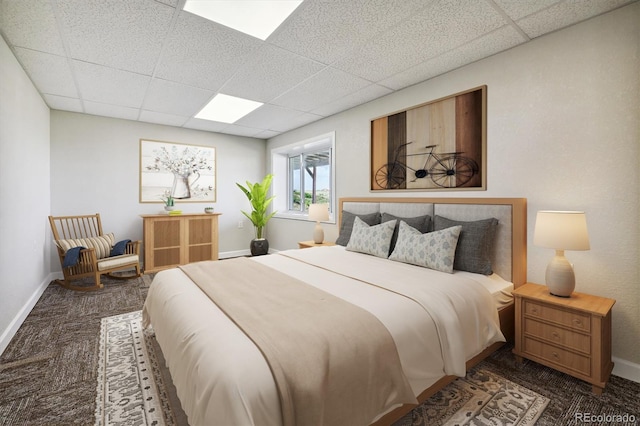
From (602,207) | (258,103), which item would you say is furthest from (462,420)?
(258,103)

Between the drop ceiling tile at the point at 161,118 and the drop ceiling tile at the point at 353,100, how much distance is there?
215 centimetres

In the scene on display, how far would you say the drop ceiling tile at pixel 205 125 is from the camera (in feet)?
15.4

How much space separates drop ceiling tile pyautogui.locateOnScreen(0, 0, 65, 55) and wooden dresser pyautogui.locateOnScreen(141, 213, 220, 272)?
2.56 metres

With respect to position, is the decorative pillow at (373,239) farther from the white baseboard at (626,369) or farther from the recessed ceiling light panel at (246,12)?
the recessed ceiling light panel at (246,12)

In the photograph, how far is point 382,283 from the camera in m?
1.98

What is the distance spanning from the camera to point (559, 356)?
191cm

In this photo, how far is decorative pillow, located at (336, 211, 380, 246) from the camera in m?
3.36

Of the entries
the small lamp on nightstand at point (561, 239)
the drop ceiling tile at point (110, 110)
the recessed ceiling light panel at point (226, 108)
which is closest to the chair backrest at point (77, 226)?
the drop ceiling tile at point (110, 110)

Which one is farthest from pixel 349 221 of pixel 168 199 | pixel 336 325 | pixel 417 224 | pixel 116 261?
pixel 168 199

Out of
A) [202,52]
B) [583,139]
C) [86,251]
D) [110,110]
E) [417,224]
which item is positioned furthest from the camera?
[110,110]

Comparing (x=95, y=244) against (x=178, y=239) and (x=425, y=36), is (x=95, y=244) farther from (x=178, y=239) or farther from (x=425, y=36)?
(x=425, y=36)

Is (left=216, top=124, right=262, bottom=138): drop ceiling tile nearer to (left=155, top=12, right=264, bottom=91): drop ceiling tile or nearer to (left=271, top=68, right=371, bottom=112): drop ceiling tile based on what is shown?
(left=271, top=68, right=371, bottom=112): drop ceiling tile

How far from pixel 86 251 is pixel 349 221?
11.0ft

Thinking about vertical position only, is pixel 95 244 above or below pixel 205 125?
below
